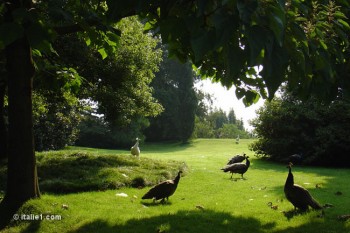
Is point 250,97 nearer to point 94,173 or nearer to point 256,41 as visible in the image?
point 256,41

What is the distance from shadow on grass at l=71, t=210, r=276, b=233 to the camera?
6.04 meters

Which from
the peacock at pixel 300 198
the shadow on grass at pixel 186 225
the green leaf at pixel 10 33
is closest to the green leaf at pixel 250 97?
the green leaf at pixel 10 33

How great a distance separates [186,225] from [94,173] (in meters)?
5.57

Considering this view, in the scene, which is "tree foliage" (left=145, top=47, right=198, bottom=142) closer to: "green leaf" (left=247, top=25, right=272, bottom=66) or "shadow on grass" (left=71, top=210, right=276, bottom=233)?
"shadow on grass" (left=71, top=210, right=276, bottom=233)

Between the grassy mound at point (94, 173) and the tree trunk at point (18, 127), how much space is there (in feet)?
8.54

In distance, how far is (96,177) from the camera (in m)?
10.6

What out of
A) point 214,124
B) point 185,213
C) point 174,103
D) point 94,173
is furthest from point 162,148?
point 214,124

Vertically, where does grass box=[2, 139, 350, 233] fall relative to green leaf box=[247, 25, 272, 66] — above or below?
below

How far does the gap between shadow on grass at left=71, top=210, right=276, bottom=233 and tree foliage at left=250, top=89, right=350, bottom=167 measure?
14.5 metres

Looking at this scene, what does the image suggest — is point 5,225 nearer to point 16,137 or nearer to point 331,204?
point 16,137

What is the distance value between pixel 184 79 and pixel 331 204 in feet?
164

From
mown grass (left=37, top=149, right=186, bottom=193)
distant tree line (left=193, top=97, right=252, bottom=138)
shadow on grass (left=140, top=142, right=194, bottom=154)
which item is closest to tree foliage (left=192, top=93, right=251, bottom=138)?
distant tree line (left=193, top=97, right=252, bottom=138)

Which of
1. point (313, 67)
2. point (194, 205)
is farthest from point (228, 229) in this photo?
point (313, 67)

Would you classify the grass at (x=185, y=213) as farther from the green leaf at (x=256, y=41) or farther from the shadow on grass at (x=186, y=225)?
the green leaf at (x=256, y=41)
